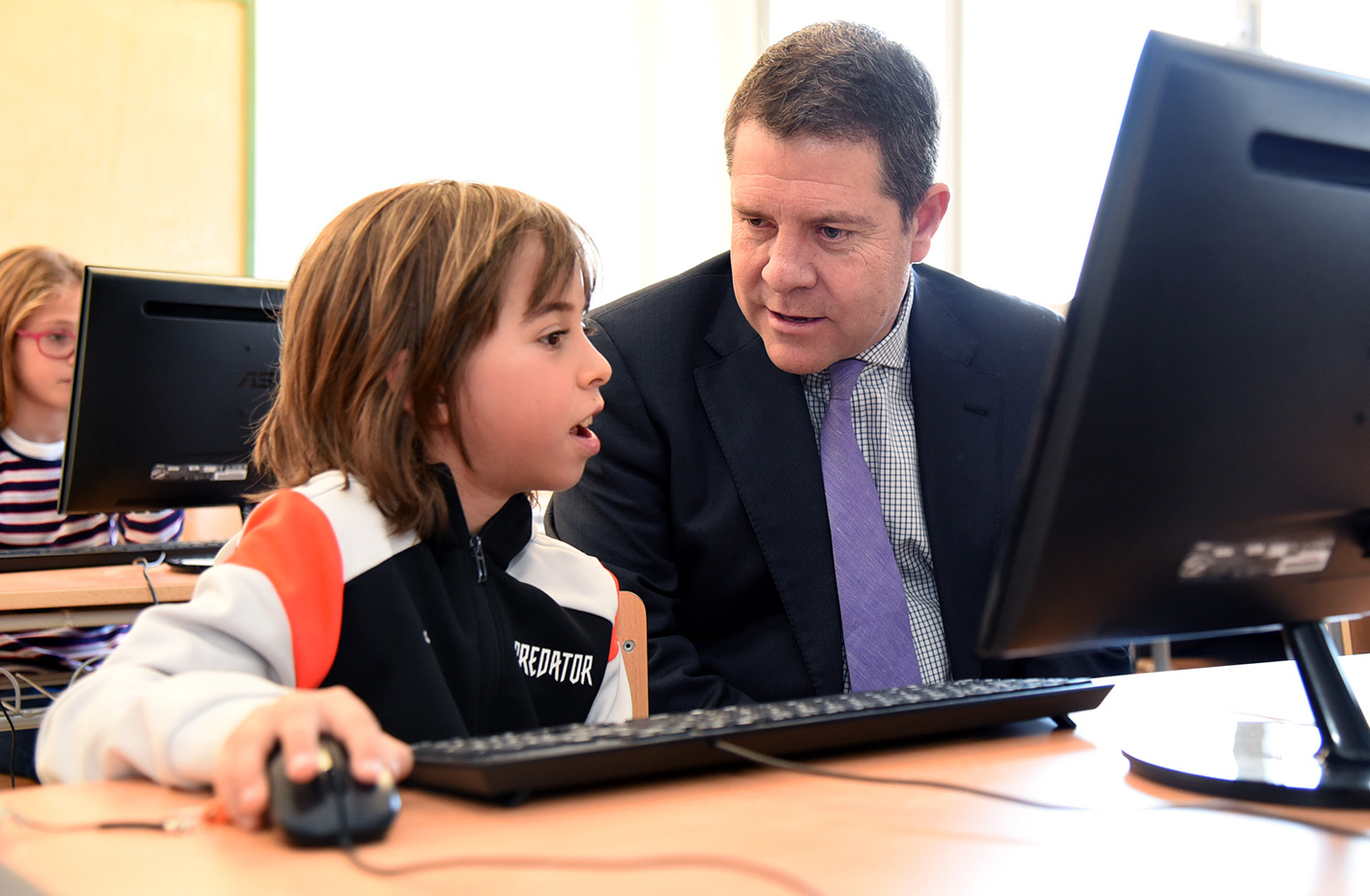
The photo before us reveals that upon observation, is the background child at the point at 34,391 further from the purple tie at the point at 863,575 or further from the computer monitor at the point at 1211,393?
the computer monitor at the point at 1211,393

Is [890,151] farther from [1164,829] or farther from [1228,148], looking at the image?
[1164,829]

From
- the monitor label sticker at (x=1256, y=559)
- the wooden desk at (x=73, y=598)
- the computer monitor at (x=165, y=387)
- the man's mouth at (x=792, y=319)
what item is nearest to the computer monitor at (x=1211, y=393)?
the monitor label sticker at (x=1256, y=559)

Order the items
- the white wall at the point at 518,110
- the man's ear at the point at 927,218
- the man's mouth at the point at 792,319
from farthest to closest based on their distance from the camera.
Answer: the white wall at the point at 518,110 → the man's ear at the point at 927,218 → the man's mouth at the point at 792,319

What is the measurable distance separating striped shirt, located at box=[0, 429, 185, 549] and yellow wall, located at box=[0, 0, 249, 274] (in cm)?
168

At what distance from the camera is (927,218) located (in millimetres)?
1614

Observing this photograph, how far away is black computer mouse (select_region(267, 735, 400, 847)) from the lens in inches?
20.4

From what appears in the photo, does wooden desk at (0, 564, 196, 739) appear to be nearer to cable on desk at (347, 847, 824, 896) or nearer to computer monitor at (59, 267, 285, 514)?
computer monitor at (59, 267, 285, 514)

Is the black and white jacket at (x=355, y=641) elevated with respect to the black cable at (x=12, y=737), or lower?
elevated

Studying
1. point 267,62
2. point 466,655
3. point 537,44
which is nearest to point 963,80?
point 537,44

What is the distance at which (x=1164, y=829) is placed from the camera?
583mm

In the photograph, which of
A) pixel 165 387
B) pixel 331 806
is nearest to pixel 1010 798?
pixel 331 806

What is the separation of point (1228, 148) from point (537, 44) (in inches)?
165

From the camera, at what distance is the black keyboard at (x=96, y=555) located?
76.7 inches

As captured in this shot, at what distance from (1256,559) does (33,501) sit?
7.46ft
